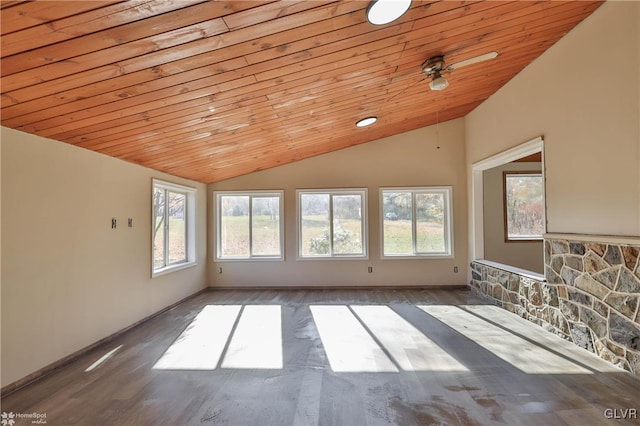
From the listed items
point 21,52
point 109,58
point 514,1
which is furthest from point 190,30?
point 514,1

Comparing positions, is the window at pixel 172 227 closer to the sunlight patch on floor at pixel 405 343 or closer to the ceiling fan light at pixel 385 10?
the sunlight patch on floor at pixel 405 343

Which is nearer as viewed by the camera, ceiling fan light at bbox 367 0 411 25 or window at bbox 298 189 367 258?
ceiling fan light at bbox 367 0 411 25

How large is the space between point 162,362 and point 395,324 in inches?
109

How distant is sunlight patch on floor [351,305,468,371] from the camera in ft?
9.05

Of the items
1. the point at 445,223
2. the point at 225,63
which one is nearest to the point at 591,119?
the point at 445,223

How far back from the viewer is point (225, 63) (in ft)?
7.22

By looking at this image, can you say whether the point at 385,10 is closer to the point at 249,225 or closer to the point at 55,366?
the point at 55,366

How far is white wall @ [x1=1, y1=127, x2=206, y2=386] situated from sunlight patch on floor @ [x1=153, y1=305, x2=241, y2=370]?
0.84 metres

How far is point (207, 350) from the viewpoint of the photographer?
3.16 meters

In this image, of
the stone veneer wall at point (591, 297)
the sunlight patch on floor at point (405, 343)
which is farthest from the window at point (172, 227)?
the stone veneer wall at point (591, 297)

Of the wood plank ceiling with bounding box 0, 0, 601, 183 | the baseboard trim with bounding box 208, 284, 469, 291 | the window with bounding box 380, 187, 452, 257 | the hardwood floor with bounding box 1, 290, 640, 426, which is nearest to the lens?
the wood plank ceiling with bounding box 0, 0, 601, 183

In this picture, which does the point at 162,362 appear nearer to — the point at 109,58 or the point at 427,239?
the point at 109,58
